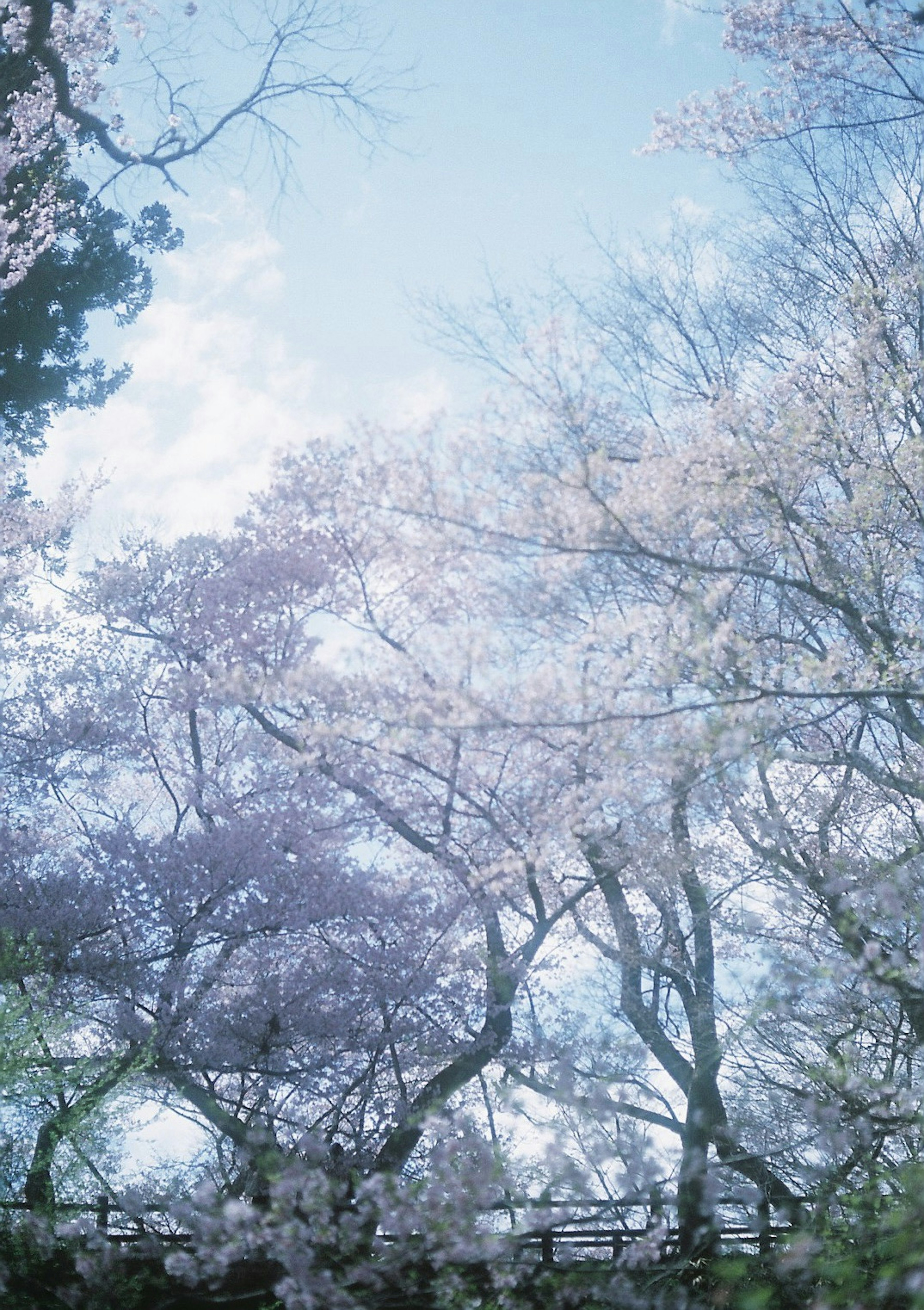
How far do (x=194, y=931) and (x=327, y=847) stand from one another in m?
0.92

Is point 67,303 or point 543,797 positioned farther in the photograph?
point 67,303

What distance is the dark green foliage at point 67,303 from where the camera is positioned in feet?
23.0

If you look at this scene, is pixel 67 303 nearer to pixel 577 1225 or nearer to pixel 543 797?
pixel 543 797

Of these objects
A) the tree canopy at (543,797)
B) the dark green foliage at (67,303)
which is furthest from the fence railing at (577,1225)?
the dark green foliage at (67,303)

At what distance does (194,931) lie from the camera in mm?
5227

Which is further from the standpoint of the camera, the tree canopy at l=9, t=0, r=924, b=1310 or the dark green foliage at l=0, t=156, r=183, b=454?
the dark green foliage at l=0, t=156, r=183, b=454

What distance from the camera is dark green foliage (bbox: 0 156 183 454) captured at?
276 inches

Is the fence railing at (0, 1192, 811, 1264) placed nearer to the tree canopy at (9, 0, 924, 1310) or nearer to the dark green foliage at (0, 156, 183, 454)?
the tree canopy at (9, 0, 924, 1310)

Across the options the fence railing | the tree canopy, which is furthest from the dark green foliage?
the fence railing

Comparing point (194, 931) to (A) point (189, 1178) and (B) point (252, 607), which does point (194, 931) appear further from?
(B) point (252, 607)

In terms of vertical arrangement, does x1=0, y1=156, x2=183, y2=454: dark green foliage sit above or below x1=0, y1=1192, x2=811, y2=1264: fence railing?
above

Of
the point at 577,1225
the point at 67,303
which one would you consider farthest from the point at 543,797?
the point at 67,303

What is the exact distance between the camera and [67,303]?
722 cm

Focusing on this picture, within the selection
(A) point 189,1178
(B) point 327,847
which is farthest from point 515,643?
(A) point 189,1178
